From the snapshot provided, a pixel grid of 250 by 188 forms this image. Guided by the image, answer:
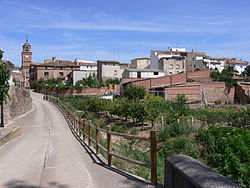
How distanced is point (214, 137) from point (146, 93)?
28772 millimetres

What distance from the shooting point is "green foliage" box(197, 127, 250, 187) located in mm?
10425

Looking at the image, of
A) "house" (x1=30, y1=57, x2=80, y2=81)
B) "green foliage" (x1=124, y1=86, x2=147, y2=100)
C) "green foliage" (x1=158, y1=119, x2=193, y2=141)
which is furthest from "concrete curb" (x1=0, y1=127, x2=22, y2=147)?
"house" (x1=30, y1=57, x2=80, y2=81)

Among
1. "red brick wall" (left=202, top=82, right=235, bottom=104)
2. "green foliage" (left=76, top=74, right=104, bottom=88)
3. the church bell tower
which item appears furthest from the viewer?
the church bell tower

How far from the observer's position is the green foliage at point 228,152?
1043 centimetres

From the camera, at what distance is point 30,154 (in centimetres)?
1148

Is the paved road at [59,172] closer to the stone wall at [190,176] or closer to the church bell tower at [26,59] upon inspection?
the stone wall at [190,176]

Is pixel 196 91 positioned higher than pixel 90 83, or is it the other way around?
pixel 90 83

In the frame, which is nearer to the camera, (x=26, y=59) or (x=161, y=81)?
(x=161, y=81)

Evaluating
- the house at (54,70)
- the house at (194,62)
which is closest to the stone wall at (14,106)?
the house at (54,70)

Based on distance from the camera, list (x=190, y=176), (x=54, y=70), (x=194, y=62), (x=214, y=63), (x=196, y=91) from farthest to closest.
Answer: (x=54, y=70) → (x=214, y=63) → (x=194, y=62) → (x=196, y=91) → (x=190, y=176)

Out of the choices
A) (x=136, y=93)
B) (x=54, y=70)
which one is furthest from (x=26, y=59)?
(x=136, y=93)

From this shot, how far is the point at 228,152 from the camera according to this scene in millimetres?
11766

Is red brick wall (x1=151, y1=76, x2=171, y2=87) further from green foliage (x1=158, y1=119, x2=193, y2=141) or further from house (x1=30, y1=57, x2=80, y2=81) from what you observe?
house (x1=30, y1=57, x2=80, y2=81)

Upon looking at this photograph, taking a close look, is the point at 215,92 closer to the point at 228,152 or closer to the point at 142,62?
the point at 228,152
